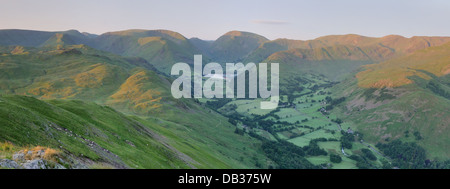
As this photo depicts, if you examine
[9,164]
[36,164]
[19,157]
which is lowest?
[36,164]

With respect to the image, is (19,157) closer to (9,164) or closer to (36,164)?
(9,164)

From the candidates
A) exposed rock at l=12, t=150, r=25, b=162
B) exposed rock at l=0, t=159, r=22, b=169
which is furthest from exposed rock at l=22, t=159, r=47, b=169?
exposed rock at l=12, t=150, r=25, b=162

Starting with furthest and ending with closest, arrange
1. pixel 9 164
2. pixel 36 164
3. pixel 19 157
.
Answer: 1. pixel 19 157
2. pixel 36 164
3. pixel 9 164

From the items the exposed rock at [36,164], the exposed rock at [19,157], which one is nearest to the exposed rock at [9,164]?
the exposed rock at [36,164]

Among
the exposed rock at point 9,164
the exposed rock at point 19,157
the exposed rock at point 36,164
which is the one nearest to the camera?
the exposed rock at point 9,164

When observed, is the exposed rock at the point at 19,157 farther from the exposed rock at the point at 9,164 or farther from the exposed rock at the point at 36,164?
the exposed rock at the point at 36,164

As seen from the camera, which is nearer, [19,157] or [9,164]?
[9,164]

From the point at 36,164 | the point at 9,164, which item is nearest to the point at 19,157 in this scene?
the point at 9,164

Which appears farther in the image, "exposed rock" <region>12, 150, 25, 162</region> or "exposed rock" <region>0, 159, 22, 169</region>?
"exposed rock" <region>12, 150, 25, 162</region>

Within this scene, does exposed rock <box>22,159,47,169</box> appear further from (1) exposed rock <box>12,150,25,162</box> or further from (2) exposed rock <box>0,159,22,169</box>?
(1) exposed rock <box>12,150,25,162</box>

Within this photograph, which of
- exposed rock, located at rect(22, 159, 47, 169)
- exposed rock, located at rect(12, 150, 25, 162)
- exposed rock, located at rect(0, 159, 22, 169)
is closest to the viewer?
exposed rock, located at rect(0, 159, 22, 169)

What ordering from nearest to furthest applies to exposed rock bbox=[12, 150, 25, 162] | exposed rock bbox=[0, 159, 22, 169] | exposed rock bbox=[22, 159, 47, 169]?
exposed rock bbox=[0, 159, 22, 169] → exposed rock bbox=[22, 159, 47, 169] → exposed rock bbox=[12, 150, 25, 162]
